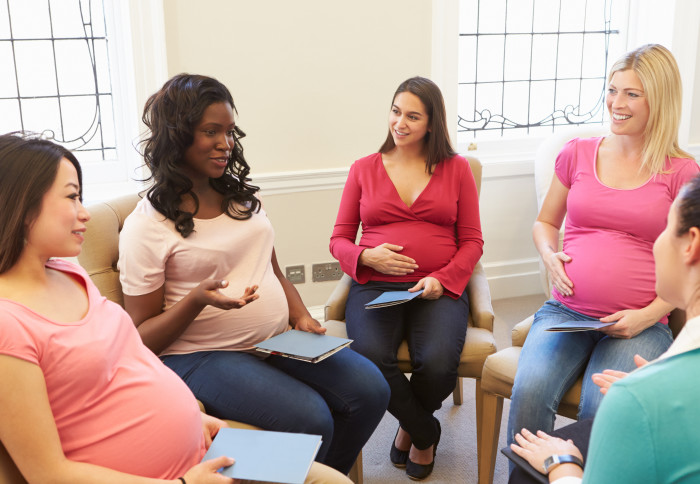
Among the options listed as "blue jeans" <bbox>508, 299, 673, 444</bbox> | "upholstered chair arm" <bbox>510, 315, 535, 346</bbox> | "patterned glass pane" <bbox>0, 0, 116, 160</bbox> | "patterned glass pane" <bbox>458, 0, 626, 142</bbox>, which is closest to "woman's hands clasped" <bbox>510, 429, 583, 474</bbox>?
"blue jeans" <bbox>508, 299, 673, 444</bbox>

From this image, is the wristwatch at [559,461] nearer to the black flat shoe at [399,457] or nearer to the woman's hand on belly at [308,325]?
the woman's hand on belly at [308,325]

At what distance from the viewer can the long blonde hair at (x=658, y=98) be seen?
2.15m

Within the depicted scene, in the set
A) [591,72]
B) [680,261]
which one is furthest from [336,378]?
[591,72]

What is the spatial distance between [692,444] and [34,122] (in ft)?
9.88

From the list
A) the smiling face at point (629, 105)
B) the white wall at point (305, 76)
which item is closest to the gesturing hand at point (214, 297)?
the smiling face at point (629, 105)

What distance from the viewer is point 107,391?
1337 millimetres

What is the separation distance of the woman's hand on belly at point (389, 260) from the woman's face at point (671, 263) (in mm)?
1279

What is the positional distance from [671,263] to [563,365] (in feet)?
3.05

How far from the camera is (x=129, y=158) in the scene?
3.24m

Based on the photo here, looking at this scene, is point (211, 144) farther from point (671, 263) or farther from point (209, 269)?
point (671, 263)

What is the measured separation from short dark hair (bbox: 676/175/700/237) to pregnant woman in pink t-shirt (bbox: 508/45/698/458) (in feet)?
3.06

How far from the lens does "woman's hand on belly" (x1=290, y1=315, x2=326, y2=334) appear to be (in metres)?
2.07

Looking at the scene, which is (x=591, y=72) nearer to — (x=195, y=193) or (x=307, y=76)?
(x=307, y=76)

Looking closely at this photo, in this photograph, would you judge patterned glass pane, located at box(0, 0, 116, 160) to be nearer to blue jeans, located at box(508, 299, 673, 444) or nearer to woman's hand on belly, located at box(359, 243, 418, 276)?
woman's hand on belly, located at box(359, 243, 418, 276)
